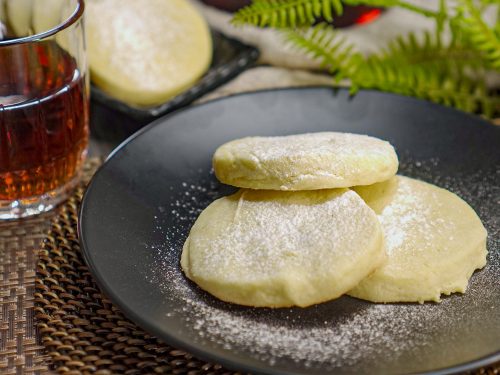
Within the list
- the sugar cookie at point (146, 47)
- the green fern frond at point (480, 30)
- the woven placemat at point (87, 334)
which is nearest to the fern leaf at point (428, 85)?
the green fern frond at point (480, 30)

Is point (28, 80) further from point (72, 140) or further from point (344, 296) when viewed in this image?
point (344, 296)

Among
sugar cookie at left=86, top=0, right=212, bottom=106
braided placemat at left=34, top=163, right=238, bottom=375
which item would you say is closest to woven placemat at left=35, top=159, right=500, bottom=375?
braided placemat at left=34, top=163, right=238, bottom=375

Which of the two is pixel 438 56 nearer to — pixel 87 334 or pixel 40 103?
pixel 40 103

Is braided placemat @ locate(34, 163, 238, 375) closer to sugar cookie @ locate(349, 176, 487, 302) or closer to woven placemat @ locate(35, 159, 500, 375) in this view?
woven placemat @ locate(35, 159, 500, 375)

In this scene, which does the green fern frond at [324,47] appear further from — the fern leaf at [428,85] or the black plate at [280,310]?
the black plate at [280,310]

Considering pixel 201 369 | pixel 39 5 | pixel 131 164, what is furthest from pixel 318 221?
pixel 39 5
